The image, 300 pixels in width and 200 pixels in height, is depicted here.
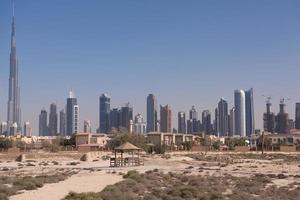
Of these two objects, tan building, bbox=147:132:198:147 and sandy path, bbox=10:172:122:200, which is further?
tan building, bbox=147:132:198:147

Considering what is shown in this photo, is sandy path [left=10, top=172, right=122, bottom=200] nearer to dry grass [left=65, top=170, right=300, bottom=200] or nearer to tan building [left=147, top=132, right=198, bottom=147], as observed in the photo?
dry grass [left=65, top=170, right=300, bottom=200]

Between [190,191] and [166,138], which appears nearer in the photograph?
[190,191]

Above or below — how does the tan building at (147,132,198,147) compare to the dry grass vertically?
above

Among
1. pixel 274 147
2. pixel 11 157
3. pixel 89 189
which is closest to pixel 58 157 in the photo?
pixel 11 157

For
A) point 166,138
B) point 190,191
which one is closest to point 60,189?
point 190,191

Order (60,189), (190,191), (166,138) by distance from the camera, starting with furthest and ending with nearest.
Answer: (166,138) → (190,191) → (60,189)

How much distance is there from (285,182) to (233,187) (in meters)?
6.50

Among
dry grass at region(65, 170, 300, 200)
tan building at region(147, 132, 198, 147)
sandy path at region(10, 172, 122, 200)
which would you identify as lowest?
dry grass at region(65, 170, 300, 200)

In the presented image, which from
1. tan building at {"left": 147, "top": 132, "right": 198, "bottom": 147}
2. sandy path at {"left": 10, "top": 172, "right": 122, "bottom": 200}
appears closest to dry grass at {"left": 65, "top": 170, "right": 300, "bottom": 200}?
sandy path at {"left": 10, "top": 172, "right": 122, "bottom": 200}

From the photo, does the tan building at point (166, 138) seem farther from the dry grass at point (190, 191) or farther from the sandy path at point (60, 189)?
the sandy path at point (60, 189)

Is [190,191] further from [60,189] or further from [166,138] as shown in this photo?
[166,138]

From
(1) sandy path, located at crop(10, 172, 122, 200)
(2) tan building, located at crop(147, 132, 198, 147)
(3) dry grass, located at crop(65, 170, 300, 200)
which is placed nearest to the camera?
(1) sandy path, located at crop(10, 172, 122, 200)

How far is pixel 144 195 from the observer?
82.3 feet

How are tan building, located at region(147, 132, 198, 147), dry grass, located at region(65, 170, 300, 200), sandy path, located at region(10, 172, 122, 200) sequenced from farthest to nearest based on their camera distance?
tan building, located at region(147, 132, 198, 147) < dry grass, located at region(65, 170, 300, 200) < sandy path, located at region(10, 172, 122, 200)
